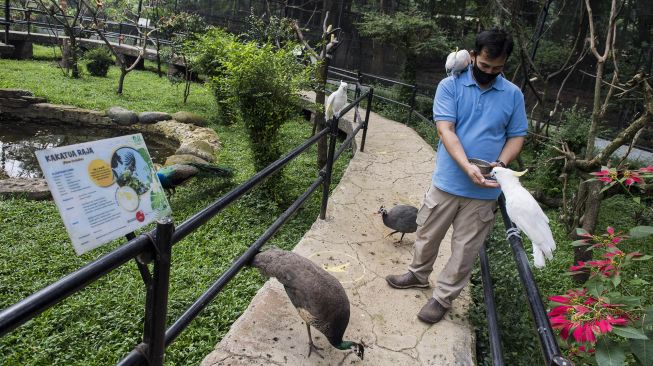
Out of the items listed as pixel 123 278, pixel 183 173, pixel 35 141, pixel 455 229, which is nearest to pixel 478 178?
pixel 455 229

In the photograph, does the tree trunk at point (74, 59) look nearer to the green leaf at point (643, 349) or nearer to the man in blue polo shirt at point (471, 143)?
the man in blue polo shirt at point (471, 143)

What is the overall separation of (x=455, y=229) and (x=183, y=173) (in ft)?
11.6

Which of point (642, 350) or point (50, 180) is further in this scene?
point (642, 350)

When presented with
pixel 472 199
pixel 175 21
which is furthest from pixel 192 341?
pixel 175 21

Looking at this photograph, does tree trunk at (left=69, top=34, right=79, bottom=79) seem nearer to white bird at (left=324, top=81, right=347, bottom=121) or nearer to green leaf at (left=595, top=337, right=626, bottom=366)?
white bird at (left=324, top=81, right=347, bottom=121)

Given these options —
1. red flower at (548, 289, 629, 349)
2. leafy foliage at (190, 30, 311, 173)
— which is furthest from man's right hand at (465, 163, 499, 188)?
leafy foliage at (190, 30, 311, 173)

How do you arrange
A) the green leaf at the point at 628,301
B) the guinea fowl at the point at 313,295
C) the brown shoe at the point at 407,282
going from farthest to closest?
the brown shoe at the point at 407,282
the guinea fowl at the point at 313,295
the green leaf at the point at 628,301

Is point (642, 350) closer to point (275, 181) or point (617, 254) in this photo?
point (617, 254)

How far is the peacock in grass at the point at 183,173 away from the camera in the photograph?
16.2 ft

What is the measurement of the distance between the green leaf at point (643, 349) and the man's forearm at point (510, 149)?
1093 millimetres

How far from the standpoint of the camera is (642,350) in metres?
1.24

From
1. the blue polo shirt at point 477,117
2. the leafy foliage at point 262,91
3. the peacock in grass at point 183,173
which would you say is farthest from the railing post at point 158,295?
the peacock in grass at point 183,173

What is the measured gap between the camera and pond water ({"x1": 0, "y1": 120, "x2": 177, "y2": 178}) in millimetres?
6637

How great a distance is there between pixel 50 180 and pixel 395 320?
74.9 inches
